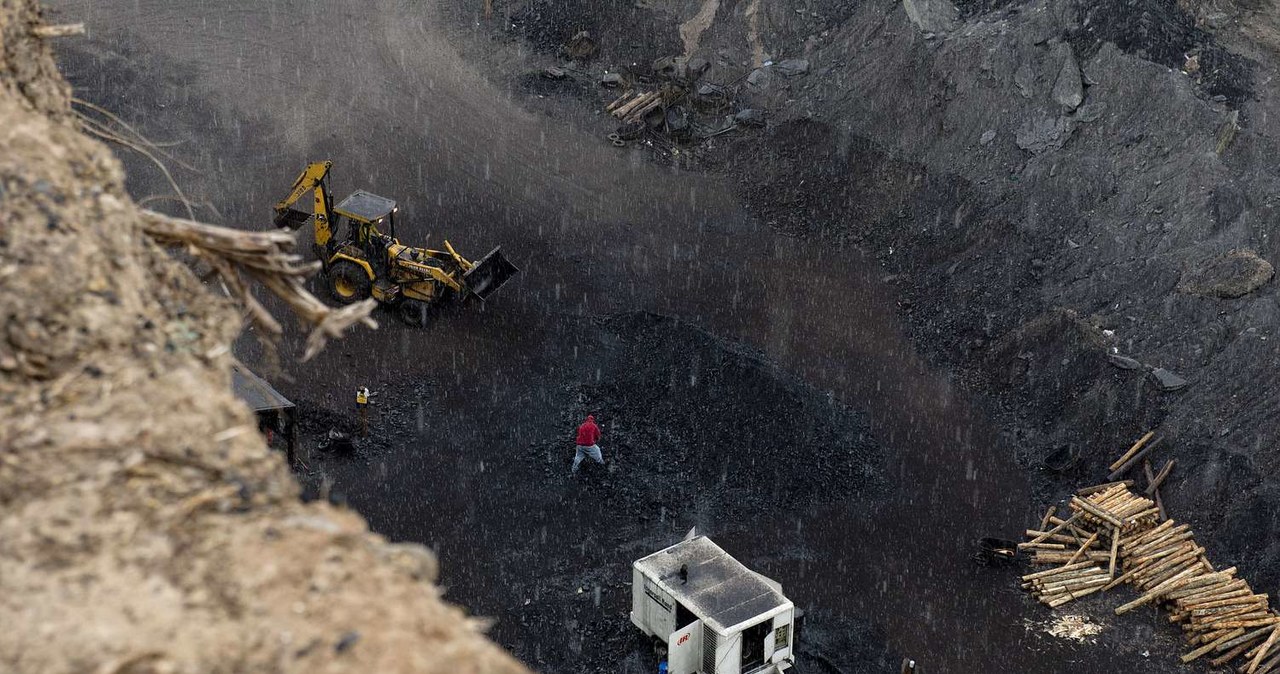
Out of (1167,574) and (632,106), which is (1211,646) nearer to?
(1167,574)

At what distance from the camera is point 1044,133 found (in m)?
28.1

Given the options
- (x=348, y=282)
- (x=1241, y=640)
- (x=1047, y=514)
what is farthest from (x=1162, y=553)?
(x=348, y=282)

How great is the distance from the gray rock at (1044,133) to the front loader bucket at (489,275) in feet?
39.1

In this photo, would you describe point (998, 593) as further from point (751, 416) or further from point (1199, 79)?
point (1199, 79)

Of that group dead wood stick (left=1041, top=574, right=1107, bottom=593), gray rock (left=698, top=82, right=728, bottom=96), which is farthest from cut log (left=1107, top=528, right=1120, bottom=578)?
gray rock (left=698, top=82, right=728, bottom=96)

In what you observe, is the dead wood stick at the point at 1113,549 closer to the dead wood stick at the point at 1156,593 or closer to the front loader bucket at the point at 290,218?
the dead wood stick at the point at 1156,593

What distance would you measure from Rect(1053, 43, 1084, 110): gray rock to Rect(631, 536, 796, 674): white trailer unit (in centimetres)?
1539

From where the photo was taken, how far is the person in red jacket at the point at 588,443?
21062 mm

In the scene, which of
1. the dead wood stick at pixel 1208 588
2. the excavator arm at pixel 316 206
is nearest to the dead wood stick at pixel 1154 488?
the dead wood stick at pixel 1208 588

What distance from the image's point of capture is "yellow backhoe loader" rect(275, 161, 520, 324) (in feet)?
80.8

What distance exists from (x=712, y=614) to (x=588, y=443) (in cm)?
505

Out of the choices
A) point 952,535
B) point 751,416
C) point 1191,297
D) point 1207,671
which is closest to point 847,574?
point 952,535

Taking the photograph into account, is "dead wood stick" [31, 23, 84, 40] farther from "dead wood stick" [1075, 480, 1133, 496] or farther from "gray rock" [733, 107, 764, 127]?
"gray rock" [733, 107, 764, 127]

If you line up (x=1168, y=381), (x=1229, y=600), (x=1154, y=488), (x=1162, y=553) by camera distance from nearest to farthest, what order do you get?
(x=1229, y=600) < (x=1162, y=553) < (x=1154, y=488) < (x=1168, y=381)
